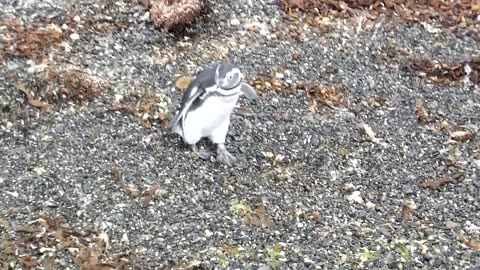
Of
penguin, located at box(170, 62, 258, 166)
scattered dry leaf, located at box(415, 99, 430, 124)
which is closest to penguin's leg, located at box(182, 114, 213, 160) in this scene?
penguin, located at box(170, 62, 258, 166)

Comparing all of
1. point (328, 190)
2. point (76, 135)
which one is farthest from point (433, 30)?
point (76, 135)

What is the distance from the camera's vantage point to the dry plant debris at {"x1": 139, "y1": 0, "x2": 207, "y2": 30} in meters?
3.94

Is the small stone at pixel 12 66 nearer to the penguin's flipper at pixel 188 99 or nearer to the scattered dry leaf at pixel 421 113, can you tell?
the penguin's flipper at pixel 188 99

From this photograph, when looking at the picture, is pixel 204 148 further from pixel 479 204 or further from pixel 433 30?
pixel 433 30

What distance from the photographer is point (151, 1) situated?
4.10 meters

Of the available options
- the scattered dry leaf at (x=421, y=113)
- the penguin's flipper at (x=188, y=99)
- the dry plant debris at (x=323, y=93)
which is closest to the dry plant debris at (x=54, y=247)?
the penguin's flipper at (x=188, y=99)

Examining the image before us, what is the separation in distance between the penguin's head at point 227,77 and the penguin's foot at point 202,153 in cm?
43

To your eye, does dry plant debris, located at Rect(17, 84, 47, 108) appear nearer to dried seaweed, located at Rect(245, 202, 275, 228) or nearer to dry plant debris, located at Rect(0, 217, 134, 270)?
dry plant debris, located at Rect(0, 217, 134, 270)

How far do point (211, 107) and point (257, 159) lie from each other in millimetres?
407

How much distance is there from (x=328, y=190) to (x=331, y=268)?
1.48ft

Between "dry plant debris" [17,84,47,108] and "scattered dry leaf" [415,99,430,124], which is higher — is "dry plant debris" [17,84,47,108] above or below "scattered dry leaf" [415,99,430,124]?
below

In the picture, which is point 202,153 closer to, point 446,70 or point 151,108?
point 151,108

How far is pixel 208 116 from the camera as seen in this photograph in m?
3.07

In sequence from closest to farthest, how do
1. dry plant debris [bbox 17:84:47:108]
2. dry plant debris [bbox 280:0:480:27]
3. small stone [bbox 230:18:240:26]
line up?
dry plant debris [bbox 17:84:47:108] → small stone [bbox 230:18:240:26] → dry plant debris [bbox 280:0:480:27]
